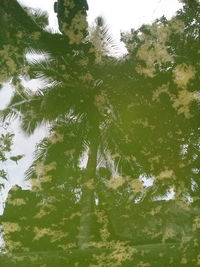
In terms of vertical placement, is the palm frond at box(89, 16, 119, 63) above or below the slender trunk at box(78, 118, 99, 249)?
above

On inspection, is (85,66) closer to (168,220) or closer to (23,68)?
(23,68)

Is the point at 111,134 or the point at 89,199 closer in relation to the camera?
the point at 89,199

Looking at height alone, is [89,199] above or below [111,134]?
below

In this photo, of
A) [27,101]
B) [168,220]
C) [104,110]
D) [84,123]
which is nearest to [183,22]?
[104,110]

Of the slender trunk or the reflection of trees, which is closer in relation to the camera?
the slender trunk

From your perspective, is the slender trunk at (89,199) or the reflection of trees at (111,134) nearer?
the slender trunk at (89,199)
